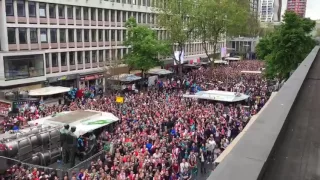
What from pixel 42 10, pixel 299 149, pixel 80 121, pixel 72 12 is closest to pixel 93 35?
pixel 72 12

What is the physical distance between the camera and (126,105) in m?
27.8

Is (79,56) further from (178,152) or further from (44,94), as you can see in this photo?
(178,152)

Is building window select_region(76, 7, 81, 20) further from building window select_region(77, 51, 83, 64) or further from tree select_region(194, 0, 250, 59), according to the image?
tree select_region(194, 0, 250, 59)

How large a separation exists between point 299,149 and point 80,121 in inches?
664

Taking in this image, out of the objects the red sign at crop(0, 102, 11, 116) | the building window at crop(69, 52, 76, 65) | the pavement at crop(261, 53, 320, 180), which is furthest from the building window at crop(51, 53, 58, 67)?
the pavement at crop(261, 53, 320, 180)

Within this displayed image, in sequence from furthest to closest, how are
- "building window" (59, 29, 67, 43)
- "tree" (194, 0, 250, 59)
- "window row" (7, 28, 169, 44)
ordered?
"tree" (194, 0, 250, 59)
"building window" (59, 29, 67, 43)
"window row" (7, 28, 169, 44)

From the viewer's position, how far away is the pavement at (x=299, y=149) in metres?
3.58

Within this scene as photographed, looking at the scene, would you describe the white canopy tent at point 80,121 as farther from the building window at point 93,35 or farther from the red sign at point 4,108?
the building window at point 93,35

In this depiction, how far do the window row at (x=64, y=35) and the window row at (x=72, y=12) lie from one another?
1564mm

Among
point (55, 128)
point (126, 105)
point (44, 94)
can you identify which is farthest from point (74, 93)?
point (55, 128)

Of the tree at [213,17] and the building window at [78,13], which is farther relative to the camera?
the tree at [213,17]

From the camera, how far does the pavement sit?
3584 mm

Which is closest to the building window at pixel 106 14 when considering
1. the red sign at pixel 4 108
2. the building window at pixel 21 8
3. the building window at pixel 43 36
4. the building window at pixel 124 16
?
the building window at pixel 124 16

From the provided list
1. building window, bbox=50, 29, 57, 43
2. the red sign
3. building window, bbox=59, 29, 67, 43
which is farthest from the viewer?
building window, bbox=59, 29, 67, 43
